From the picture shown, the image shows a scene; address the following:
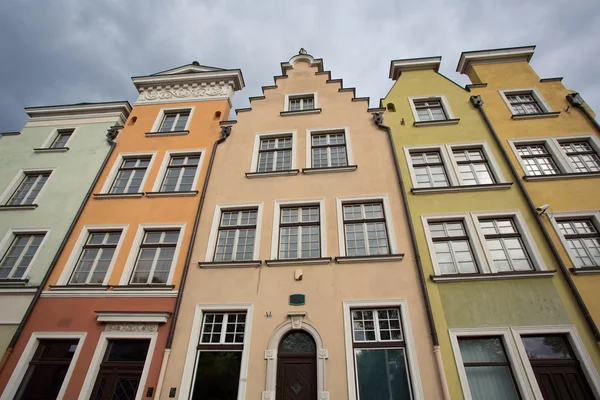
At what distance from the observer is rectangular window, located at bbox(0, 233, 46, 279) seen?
10.8 metres

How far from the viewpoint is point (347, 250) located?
9.86 metres

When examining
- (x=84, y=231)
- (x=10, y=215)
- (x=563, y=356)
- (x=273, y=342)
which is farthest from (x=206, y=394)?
(x=10, y=215)

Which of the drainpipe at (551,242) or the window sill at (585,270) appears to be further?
the window sill at (585,270)

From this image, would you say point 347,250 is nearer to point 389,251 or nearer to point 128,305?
point 389,251

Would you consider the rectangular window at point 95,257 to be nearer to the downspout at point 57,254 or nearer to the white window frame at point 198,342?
the downspout at point 57,254

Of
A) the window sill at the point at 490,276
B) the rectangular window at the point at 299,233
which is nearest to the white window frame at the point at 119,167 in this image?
the rectangular window at the point at 299,233

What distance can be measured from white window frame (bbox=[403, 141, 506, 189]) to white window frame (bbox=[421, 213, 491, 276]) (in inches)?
45.5

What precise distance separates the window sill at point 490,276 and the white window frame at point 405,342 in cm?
129

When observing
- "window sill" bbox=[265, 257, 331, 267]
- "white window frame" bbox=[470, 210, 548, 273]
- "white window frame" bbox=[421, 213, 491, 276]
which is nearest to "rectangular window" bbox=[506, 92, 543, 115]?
"white window frame" bbox=[470, 210, 548, 273]

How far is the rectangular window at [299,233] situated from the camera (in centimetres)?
1007

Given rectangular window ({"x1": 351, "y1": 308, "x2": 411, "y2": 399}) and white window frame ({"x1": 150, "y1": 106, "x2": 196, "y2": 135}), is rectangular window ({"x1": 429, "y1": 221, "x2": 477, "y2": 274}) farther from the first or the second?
white window frame ({"x1": 150, "y1": 106, "x2": 196, "y2": 135})

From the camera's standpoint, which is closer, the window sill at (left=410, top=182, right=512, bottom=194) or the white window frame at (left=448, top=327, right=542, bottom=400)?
the white window frame at (left=448, top=327, right=542, bottom=400)

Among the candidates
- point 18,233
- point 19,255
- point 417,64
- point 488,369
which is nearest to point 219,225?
point 19,255

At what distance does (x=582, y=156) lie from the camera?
11375 millimetres
